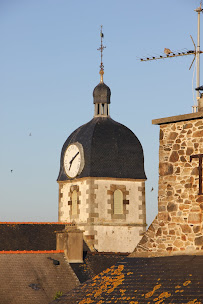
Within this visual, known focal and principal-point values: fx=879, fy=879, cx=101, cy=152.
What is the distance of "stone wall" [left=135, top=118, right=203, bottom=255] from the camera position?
69.9ft

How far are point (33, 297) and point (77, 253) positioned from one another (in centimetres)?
600

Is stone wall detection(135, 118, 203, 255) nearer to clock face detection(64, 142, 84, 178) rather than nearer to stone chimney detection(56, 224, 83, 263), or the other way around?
stone chimney detection(56, 224, 83, 263)

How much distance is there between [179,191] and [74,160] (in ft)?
102

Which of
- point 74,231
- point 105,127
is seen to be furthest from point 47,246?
point 105,127

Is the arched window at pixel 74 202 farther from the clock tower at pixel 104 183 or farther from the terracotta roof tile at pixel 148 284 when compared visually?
the terracotta roof tile at pixel 148 284

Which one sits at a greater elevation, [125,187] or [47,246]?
[125,187]

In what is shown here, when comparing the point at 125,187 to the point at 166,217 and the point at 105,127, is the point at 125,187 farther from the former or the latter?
the point at 166,217

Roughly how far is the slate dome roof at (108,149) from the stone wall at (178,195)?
29293 mm

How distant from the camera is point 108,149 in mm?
52281

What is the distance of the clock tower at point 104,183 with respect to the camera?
51.5 metres

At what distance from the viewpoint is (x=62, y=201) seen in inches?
2132

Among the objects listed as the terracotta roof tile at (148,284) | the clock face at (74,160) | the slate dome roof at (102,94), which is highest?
the slate dome roof at (102,94)

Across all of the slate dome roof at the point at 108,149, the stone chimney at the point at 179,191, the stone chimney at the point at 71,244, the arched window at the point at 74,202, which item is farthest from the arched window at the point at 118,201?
the stone chimney at the point at 179,191

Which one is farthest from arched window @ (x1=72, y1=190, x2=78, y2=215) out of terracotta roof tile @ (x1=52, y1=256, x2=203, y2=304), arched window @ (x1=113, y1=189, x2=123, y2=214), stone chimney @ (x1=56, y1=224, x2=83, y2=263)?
terracotta roof tile @ (x1=52, y1=256, x2=203, y2=304)
